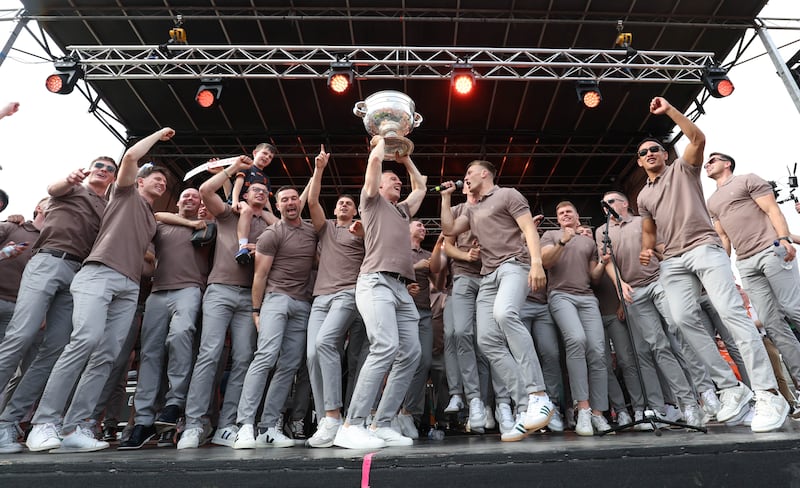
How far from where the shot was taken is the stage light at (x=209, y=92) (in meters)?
7.31

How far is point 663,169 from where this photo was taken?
3.63m

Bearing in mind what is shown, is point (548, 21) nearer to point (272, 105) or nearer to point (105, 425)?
point (272, 105)

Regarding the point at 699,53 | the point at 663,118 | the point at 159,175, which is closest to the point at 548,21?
the point at 699,53

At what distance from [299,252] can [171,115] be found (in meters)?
8.60

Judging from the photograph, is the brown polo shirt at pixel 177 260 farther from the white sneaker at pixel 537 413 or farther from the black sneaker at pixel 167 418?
the white sneaker at pixel 537 413

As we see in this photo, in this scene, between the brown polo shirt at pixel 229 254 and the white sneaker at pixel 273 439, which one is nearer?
the white sneaker at pixel 273 439

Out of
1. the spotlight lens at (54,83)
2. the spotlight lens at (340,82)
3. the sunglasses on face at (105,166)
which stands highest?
the spotlight lens at (340,82)

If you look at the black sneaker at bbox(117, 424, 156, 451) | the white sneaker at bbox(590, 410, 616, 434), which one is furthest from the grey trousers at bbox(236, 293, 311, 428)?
the white sneaker at bbox(590, 410, 616, 434)

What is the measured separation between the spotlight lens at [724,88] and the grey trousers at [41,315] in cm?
868

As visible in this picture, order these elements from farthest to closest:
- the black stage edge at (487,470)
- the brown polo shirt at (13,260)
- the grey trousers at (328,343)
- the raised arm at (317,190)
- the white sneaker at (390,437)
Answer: the brown polo shirt at (13,260) < the raised arm at (317,190) < the grey trousers at (328,343) < the white sneaker at (390,437) < the black stage edge at (487,470)

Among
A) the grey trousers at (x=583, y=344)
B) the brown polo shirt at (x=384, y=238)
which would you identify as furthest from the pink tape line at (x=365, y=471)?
the grey trousers at (x=583, y=344)

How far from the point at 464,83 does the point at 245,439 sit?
5.89 metres

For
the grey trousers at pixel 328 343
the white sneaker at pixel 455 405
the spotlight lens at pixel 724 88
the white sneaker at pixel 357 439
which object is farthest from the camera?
the spotlight lens at pixel 724 88

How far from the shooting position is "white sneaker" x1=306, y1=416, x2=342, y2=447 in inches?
119
